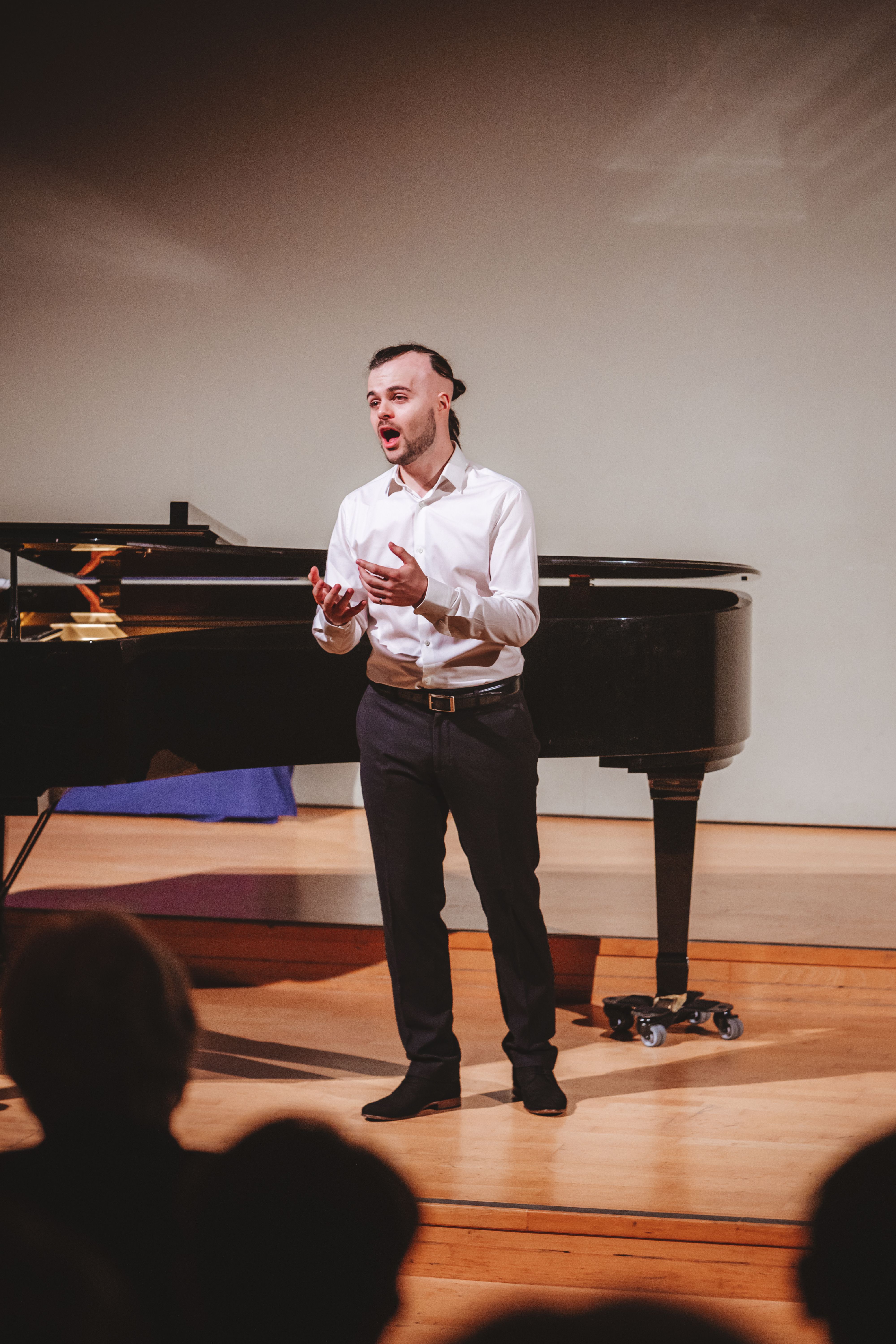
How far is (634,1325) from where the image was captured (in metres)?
0.43

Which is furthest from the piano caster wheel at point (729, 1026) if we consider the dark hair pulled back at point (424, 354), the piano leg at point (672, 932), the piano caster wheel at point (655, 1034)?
the dark hair pulled back at point (424, 354)

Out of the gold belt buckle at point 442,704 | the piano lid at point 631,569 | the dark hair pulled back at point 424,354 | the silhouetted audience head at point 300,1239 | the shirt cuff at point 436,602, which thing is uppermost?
the dark hair pulled back at point 424,354

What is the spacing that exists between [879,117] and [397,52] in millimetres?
1981

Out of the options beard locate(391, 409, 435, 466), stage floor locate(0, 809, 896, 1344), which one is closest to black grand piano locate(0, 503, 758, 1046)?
stage floor locate(0, 809, 896, 1344)

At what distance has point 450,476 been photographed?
2219 mm

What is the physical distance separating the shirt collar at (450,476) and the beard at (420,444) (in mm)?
33

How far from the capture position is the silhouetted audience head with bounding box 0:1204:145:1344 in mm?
458

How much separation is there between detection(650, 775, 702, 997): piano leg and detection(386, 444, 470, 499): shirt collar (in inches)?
35.5

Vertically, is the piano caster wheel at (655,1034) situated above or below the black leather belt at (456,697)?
→ below

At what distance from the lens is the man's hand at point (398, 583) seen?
6.21 ft

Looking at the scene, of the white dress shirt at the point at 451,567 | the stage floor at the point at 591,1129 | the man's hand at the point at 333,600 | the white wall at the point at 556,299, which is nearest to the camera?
the stage floor at the point at 591,1129

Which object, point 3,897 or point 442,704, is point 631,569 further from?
point 3,897

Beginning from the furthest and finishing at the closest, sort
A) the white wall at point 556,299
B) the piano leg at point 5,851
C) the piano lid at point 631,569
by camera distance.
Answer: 1. the white wall at point 556,299
2. the piano lid at point 631,569
3. the piano leg at point 5,851

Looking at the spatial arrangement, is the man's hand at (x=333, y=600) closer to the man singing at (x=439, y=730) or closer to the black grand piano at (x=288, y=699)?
the man singing at (x=439, y=730)
